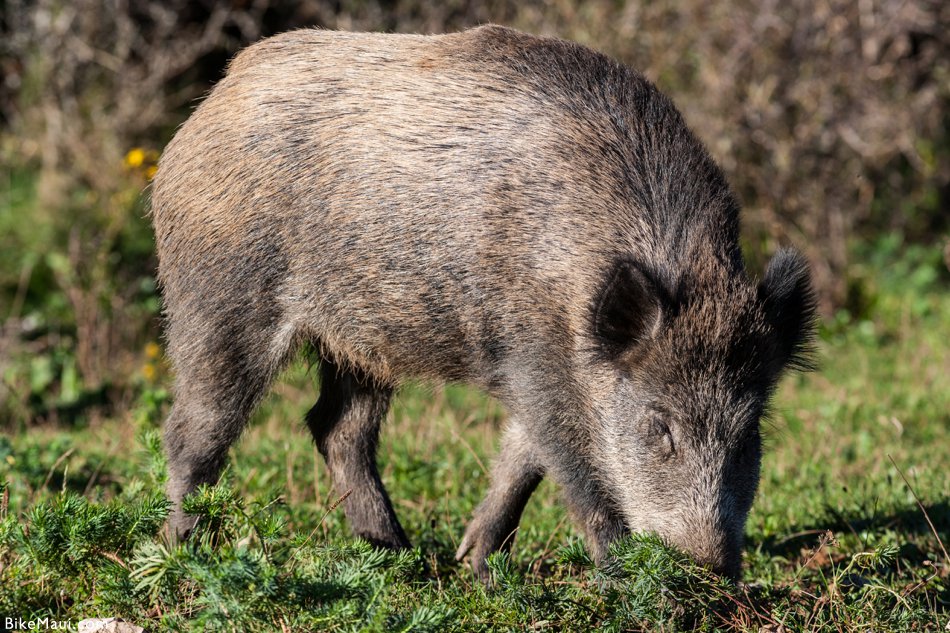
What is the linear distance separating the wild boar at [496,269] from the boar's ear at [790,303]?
0.01 meters

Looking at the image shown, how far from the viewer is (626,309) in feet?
12.0

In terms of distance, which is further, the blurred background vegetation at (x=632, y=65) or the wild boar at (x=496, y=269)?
the blurred background vegetation at (x=632, y=65)

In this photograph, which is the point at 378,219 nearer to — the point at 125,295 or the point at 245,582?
the point at 245,582

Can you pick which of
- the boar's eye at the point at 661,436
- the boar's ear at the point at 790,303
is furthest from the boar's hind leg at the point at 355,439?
the boar's ear at the point at 790,303

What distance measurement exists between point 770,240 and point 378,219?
5.60 meters

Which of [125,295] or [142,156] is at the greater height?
[142,156]

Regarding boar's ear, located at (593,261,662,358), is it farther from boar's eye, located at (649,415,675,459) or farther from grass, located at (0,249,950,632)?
grass, located at (0,249,950,632)

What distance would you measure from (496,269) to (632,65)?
5.14 metres

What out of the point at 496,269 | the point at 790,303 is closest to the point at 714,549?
the point at 790,303

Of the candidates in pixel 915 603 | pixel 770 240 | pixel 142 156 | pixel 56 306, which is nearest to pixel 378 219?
pixel 915 603

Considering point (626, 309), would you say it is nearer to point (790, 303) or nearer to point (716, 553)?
point (790, 303)

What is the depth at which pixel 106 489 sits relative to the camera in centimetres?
476

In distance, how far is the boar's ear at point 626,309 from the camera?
3.58 m

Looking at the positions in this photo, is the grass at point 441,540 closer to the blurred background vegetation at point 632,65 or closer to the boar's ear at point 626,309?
the boar's ear at point 626,309
